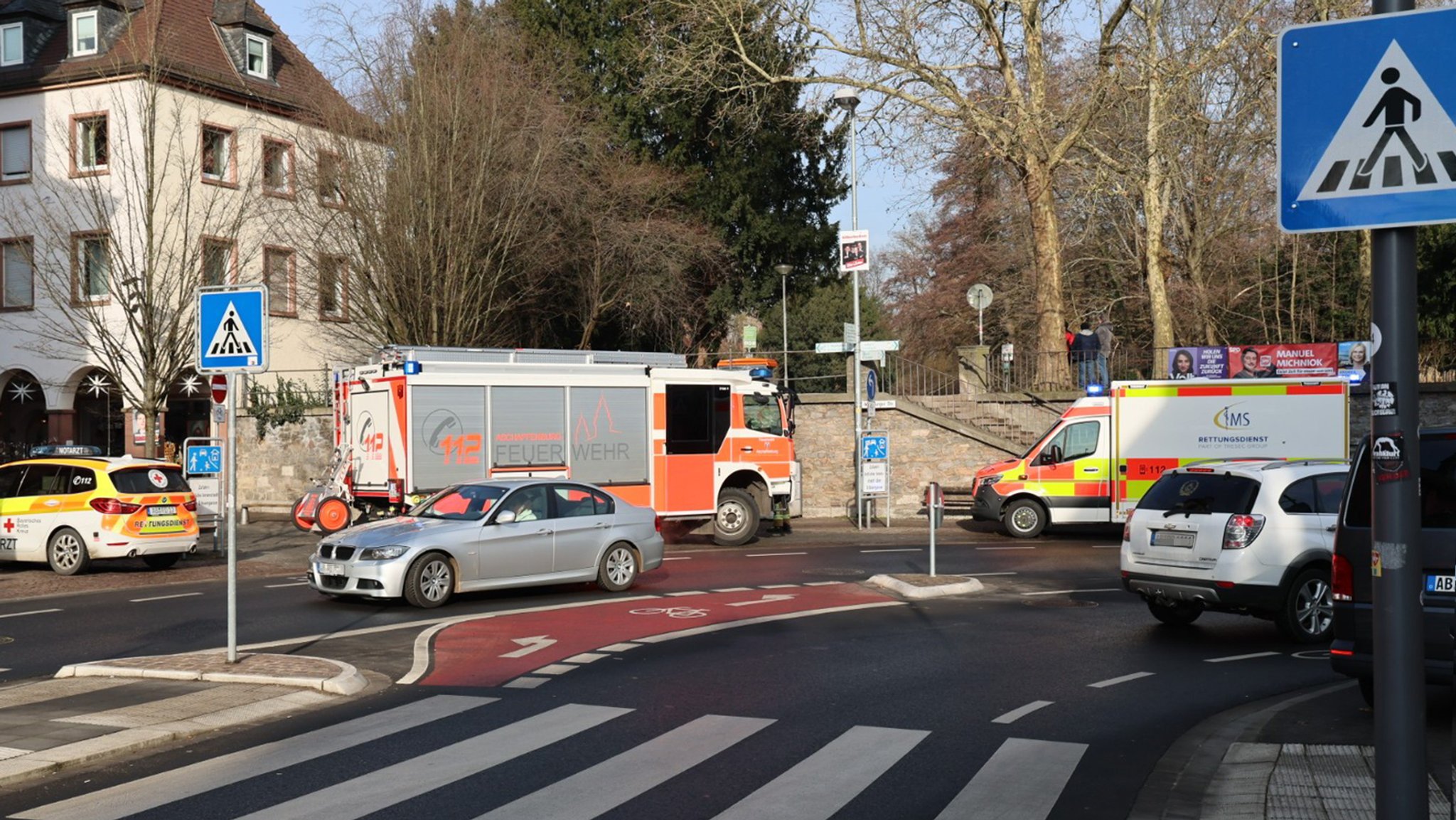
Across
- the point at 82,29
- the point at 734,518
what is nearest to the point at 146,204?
the point at 734,518

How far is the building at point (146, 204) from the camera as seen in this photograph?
27.6m

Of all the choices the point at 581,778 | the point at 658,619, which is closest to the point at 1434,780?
the point at 581,778

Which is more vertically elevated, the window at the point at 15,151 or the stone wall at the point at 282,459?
the window at the point at 15,151

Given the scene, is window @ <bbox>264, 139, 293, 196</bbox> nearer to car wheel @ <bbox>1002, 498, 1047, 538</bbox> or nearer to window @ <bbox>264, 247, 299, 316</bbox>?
window @ <bbox>264, 247, 299, 316</bbox>

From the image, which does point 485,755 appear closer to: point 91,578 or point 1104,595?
point 1104,595

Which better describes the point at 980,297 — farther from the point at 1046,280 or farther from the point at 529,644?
A: the point at 529,644

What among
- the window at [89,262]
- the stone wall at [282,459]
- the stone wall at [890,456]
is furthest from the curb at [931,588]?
the stone wall at [282,459]

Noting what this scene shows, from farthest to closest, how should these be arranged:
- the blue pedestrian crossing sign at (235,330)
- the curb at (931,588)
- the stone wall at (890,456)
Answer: the stone wall at (890,456) < the curb at (931,588) < the blue pedestrian crossing sign at (235,330)

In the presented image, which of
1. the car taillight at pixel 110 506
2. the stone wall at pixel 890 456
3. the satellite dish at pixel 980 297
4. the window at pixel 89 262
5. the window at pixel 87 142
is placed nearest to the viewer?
the car taillight at pixel 110 506

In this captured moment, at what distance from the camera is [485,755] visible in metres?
7.96

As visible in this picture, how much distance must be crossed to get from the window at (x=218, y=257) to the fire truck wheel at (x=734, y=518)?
11160 mm

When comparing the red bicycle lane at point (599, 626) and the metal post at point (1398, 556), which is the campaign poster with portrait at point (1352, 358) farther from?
the metal post at point (1398, 556)

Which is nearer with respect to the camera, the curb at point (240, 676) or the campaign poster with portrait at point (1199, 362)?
the curb at point (240, 676)

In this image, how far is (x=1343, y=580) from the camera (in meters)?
8.75
